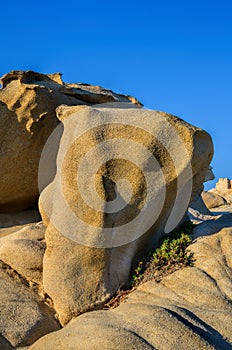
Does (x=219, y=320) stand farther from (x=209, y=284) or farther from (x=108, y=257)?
(x=108, y=257)

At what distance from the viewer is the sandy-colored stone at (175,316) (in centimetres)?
468

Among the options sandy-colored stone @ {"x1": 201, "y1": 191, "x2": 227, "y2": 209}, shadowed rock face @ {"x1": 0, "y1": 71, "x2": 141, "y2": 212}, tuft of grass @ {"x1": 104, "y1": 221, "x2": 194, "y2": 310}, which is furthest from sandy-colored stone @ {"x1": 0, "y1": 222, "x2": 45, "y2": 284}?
sandy-colored stone @ {"x1": 201, "y1": 191, "x2": 227, "y2": 209}

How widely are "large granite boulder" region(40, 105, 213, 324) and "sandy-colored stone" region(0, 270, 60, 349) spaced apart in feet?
0.78

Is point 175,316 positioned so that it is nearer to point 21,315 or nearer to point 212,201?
point 21,315

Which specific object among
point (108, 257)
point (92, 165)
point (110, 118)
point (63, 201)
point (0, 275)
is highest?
point (110, 118)

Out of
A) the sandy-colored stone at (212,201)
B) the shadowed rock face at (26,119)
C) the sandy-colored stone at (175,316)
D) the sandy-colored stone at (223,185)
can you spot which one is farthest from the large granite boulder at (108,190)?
the sandy-colored stone at (223,185)

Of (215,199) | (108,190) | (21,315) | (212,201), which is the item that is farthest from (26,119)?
(215,199)

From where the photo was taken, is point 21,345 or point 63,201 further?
point 63,201

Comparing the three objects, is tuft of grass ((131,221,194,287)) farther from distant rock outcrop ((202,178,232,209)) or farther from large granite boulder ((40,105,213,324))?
distant rock outcrop ((202,178,232,209))

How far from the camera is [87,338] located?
15.4ft

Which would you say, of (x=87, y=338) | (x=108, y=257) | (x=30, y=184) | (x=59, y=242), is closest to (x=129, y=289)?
(x=108, y=257)

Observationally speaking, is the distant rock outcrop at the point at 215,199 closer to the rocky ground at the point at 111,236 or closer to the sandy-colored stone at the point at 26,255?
the rocky ground at the point at 111,236

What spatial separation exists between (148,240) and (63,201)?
1419 millimetres

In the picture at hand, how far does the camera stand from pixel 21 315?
20.4 ft
